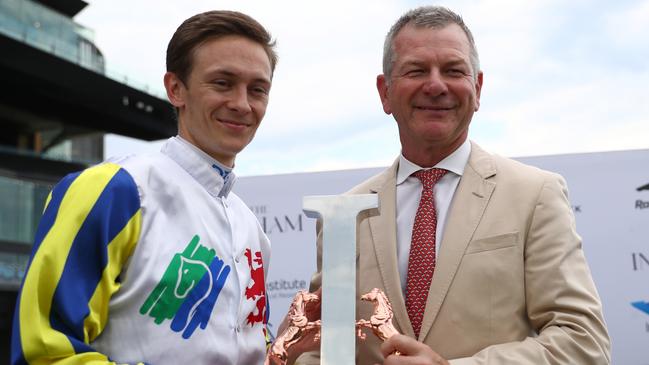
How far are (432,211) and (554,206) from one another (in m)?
0.38

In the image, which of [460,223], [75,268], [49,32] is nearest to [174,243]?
[75,268]

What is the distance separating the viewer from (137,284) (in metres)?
1.91

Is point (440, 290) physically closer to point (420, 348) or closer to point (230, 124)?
point (420, 348)

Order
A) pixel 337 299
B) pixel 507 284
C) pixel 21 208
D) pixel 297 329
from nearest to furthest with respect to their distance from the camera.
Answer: pixel 337 299 → pixel 297 329 → pixel 507 284 → pixel 21 208

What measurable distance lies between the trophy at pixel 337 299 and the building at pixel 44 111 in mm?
12289

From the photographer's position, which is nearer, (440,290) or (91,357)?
(91,357)

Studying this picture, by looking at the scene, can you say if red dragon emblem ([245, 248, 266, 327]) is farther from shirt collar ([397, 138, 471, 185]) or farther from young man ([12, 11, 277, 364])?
shirt collar ([397, 138, 471, 185])

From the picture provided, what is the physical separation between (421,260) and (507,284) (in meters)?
0.27

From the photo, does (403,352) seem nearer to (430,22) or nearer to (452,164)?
(452,164)

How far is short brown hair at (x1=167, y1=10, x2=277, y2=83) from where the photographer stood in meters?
2.18

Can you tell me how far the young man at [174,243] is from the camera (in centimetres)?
179

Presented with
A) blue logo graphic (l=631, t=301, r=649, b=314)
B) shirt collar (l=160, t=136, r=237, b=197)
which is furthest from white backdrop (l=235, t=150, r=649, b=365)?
shirt collar (l=160, t=136, r=237, b=197)

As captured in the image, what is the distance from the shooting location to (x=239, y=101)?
7.10ft

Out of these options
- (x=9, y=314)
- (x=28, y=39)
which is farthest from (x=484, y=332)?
(x=28, y=39)
